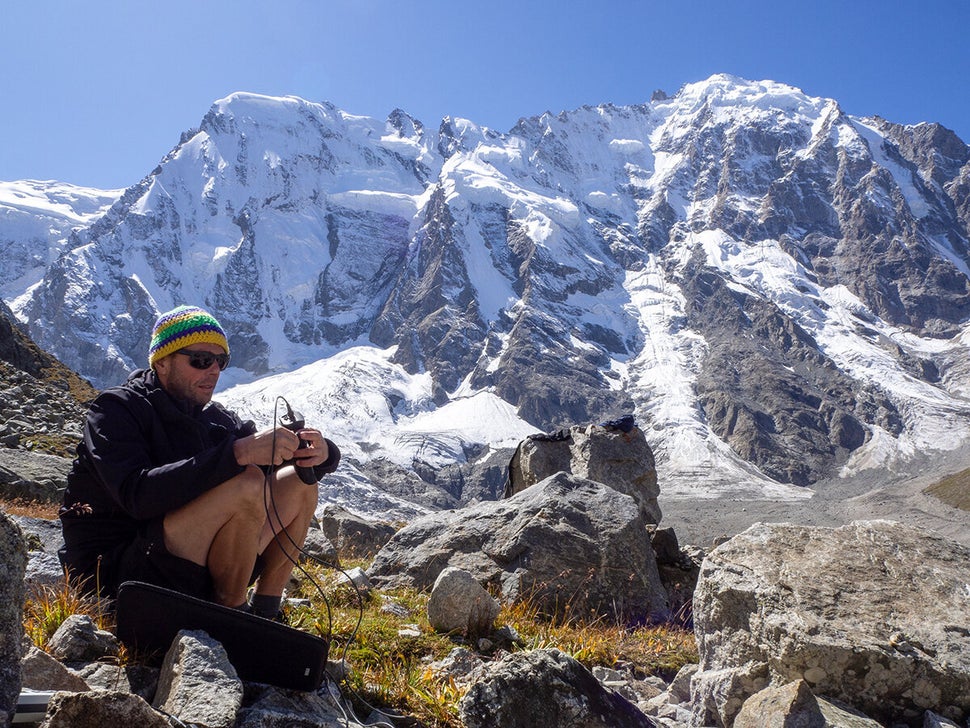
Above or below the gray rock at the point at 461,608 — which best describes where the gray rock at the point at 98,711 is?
above

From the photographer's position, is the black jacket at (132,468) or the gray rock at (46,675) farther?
the black jacket at (132,468)

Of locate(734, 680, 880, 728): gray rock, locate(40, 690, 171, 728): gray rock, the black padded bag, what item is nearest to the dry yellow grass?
locate(734, 680, 880, 728): gray rock

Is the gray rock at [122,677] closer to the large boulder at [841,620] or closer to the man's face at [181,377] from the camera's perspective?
the man's face at [181,377]

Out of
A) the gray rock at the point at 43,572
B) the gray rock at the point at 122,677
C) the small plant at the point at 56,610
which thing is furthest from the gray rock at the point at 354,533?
the gray rock at the point at 122,677

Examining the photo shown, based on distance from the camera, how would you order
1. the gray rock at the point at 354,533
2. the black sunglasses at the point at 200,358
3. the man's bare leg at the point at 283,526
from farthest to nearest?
the gray rock at the point at 354,533 < the black sunglasses at the point at 200,358 < the man's bare leg at the point at 283,526

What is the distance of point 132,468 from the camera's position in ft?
12.3

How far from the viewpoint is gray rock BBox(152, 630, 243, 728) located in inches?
106

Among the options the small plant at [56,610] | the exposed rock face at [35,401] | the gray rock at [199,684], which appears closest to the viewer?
the gray rock at [199,684]

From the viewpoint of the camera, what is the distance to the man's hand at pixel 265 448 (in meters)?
3.67

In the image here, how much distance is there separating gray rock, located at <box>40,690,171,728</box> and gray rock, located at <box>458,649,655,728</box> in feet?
4.30

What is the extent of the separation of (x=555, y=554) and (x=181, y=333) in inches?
159

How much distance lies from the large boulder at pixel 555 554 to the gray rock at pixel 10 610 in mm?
4316

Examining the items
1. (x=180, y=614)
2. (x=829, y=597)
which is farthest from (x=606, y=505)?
(x=180, y=614)

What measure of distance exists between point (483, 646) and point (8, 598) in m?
3.04
